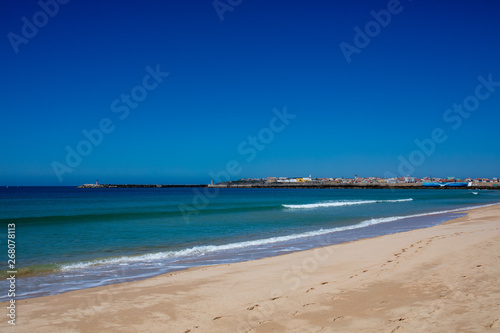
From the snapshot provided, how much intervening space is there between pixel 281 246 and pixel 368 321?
8.50 meters

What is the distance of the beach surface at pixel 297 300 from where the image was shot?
489 cm

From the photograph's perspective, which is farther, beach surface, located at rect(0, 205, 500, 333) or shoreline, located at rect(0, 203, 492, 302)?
shoreline, located at rect(0, 203, 492, 302)

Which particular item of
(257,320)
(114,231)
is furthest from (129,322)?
(114,231)

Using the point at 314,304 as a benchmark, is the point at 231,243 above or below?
above

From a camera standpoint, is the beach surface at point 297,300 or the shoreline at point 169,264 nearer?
the beach surface at point 297,300

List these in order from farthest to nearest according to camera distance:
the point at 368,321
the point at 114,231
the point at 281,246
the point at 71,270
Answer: the point at 114,231 → the point at 281,246 → the point at 71,270 → the point at 368,321

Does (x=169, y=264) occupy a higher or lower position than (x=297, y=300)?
higher

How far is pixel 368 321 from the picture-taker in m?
4.86

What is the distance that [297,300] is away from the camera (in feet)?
19.7

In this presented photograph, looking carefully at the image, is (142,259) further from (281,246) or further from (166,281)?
(281,246)

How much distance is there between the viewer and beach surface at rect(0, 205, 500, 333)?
16.1 feet

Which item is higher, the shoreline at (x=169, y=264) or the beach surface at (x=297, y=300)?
the shoreline at (x=169, y=264)

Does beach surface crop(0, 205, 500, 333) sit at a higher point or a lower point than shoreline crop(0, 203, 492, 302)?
lower

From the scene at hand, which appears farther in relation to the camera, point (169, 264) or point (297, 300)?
point (169, 264)
